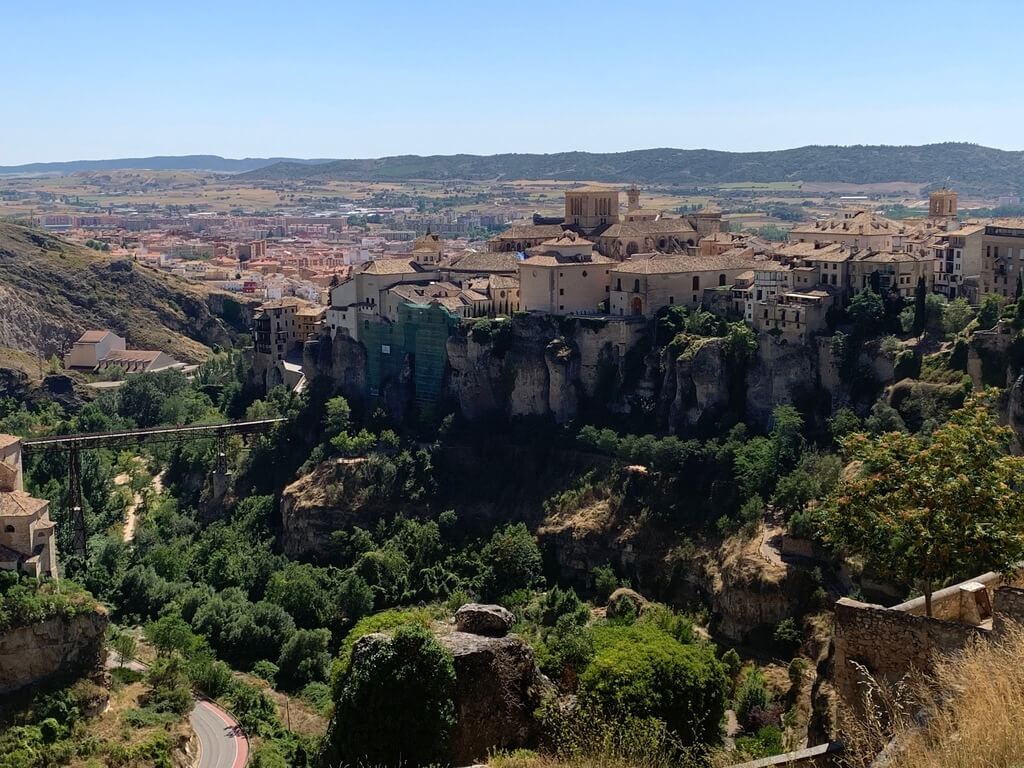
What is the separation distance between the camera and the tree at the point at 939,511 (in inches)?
752

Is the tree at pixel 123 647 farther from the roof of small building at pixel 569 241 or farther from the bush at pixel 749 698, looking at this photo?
the roof of small building at pixel 569 241

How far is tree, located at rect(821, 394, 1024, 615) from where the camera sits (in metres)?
19.1

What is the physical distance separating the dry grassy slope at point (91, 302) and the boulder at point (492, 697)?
216 ft

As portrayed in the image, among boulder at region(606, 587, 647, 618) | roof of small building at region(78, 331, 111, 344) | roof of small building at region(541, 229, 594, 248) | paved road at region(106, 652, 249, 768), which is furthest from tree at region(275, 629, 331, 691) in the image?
roof of small building at region(78, 331, 111, 344)

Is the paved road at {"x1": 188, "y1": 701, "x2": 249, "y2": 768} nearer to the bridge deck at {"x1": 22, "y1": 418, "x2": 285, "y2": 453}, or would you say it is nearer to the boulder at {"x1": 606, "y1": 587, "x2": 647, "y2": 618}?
the boulder at {"x1": 606, "y1": 587, "x2": 647, "y2": 618}

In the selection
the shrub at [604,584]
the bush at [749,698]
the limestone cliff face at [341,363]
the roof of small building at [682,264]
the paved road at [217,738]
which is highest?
the roof of small building at [682,264]

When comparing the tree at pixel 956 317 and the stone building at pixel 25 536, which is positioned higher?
the tree at pixel 956 317

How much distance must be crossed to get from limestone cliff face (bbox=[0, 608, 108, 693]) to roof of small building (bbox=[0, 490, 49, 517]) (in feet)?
16.7

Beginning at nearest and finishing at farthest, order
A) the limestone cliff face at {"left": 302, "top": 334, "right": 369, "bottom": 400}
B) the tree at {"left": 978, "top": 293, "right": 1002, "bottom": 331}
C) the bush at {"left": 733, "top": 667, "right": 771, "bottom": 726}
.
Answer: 1. the bush at {"left": 733, "top": 667, "right": 771, "bottom": 726}
2. the tree at {"left": 978, "top": 293, "right": 1002, "bottom": 331}
3. the limestone cliff face at {"left": 302, "top": 334, "right": 369, "bottom": 400}

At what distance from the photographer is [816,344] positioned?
149 feet

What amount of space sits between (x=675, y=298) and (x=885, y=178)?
152150 mm

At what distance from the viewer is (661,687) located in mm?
26172

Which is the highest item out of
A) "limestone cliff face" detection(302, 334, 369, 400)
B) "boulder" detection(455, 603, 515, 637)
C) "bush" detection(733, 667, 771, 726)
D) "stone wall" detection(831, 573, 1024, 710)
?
"stone wall" detection(831, 573, 1024, 710)

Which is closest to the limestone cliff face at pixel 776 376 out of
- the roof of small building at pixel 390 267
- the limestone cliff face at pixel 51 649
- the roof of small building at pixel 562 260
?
the roof of small building at pixel 562 260
